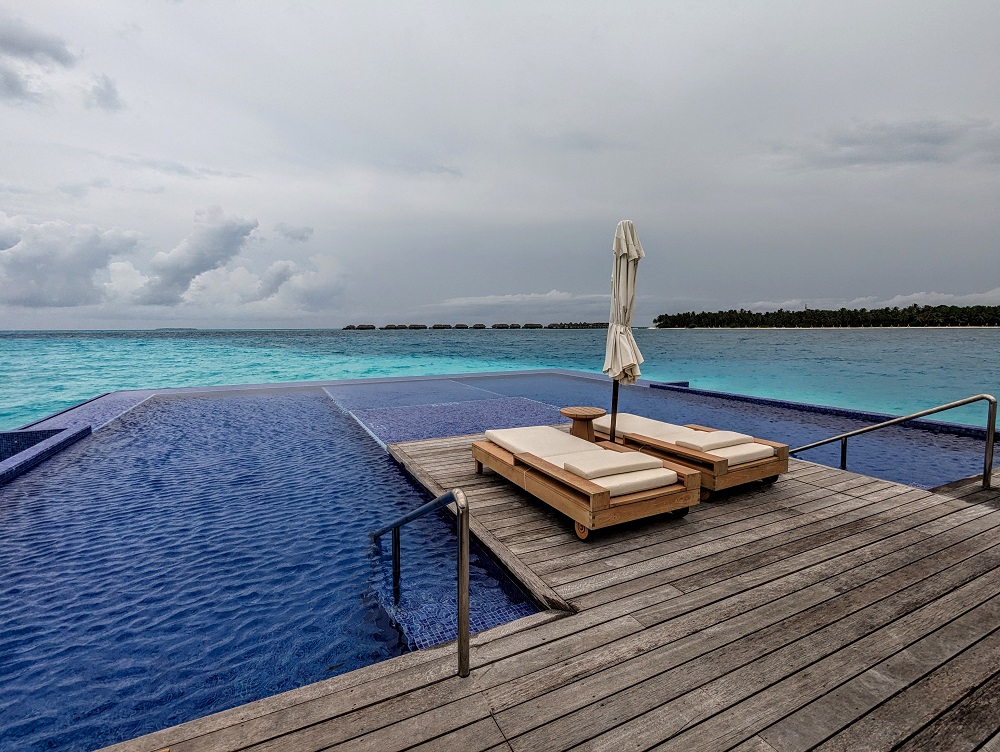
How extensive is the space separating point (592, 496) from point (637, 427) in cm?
213

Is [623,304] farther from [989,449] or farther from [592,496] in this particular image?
[989,449]

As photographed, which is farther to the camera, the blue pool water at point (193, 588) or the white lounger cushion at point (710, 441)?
the white lounger cushion at point (710, 441)

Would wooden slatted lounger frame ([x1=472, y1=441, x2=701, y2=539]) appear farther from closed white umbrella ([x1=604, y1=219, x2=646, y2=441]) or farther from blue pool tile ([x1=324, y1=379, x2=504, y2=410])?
blue pool tile ([x1=324, y1=379, x2=504, y2=410])

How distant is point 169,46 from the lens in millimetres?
9961

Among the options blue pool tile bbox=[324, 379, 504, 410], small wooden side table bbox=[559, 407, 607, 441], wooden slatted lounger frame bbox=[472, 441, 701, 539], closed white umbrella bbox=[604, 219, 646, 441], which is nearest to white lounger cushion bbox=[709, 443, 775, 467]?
wooden slatted lounger frame bbox=[472, 441, 701, 539]

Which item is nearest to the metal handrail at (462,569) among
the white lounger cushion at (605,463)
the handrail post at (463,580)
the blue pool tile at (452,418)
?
the handrail post at (463,580)

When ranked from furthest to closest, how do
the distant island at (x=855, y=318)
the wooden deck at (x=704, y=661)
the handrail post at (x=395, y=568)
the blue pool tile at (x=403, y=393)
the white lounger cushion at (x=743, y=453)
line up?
the distant island at (x=855, y=318) → the blue pool tile at (x=403, y=393) → the white lounger cushion at (x=743, y=453) → the handrail post at (x=395, y=568) → the wooden deck at (x=704, y=661)

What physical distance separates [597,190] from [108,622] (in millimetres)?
19601

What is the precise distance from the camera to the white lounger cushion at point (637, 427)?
489 cm

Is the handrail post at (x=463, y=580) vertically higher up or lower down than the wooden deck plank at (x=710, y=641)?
higher up

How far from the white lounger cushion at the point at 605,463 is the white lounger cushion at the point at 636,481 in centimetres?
4

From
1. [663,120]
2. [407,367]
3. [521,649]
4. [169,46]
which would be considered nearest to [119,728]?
[521,649]

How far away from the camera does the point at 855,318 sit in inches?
3024

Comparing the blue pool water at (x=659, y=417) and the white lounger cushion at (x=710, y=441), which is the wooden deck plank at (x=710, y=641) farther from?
the blue pool water at (x=659, y=417)
